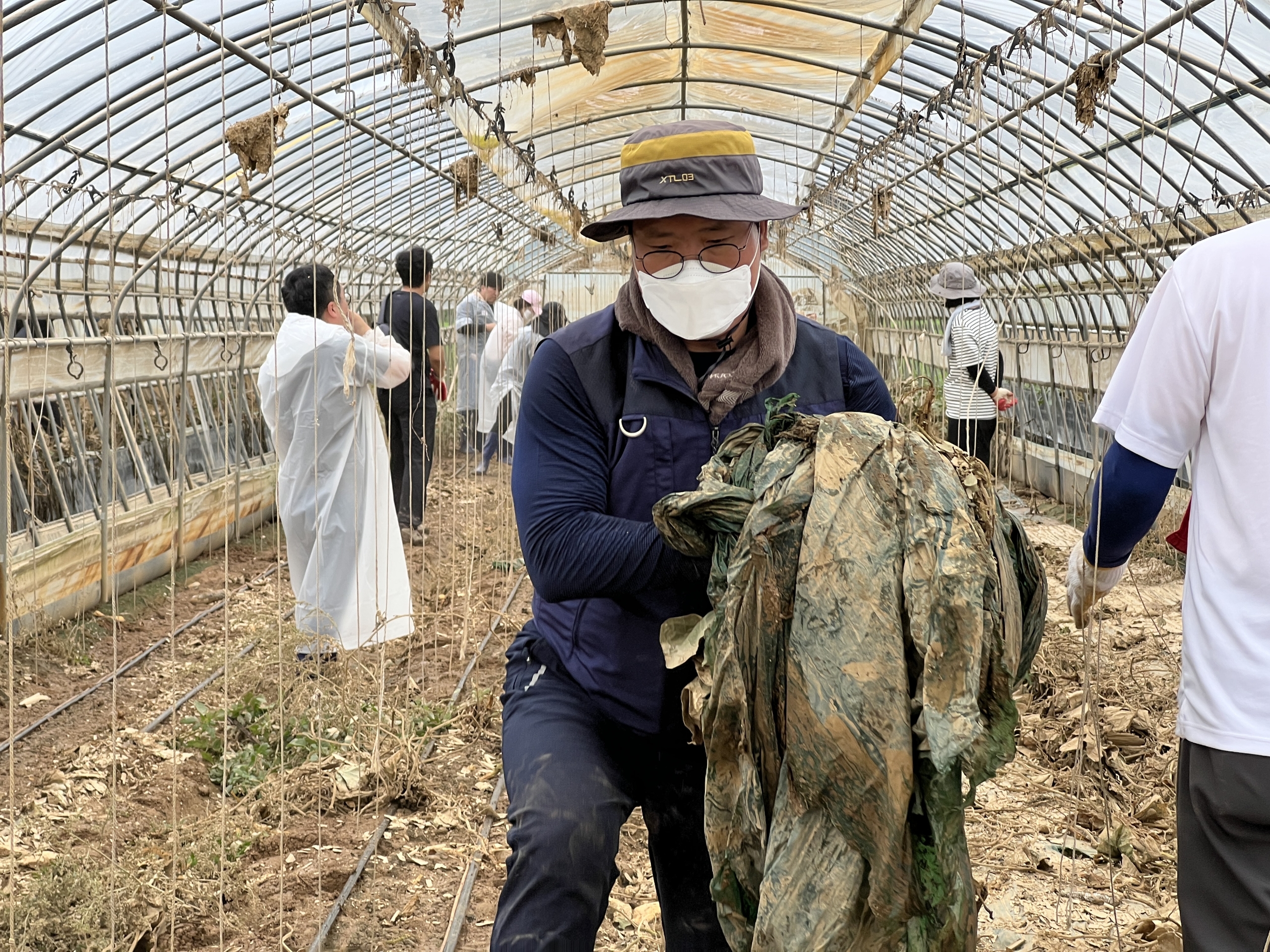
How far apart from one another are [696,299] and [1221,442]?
0.83 metres

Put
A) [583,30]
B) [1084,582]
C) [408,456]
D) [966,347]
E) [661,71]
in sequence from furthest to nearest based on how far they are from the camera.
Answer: [661,71], [966,347], [408,456], [583,30], [1084,582]

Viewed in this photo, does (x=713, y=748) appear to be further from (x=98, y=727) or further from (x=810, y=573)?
(x=98, y=727)

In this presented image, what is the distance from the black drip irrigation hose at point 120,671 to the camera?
4.83m

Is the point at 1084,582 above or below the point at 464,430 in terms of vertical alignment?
above

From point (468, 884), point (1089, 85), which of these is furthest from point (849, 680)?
point (1089, 85)

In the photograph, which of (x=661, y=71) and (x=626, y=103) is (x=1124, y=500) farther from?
(x=626, y=103)

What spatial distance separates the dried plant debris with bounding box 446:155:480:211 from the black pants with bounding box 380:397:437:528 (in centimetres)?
142

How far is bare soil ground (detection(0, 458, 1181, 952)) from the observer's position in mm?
3320

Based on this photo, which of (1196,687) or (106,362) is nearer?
(1196,687)

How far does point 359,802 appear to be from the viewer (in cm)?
419

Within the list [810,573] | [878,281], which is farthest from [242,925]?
[878,281]

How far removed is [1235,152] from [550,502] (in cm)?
780

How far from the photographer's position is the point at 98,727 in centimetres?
519

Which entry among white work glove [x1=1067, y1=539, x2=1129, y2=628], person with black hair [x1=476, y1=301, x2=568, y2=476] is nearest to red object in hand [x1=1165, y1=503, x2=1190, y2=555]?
white work glove [x1=1067, y1=539, x2=1129, y2=628]
